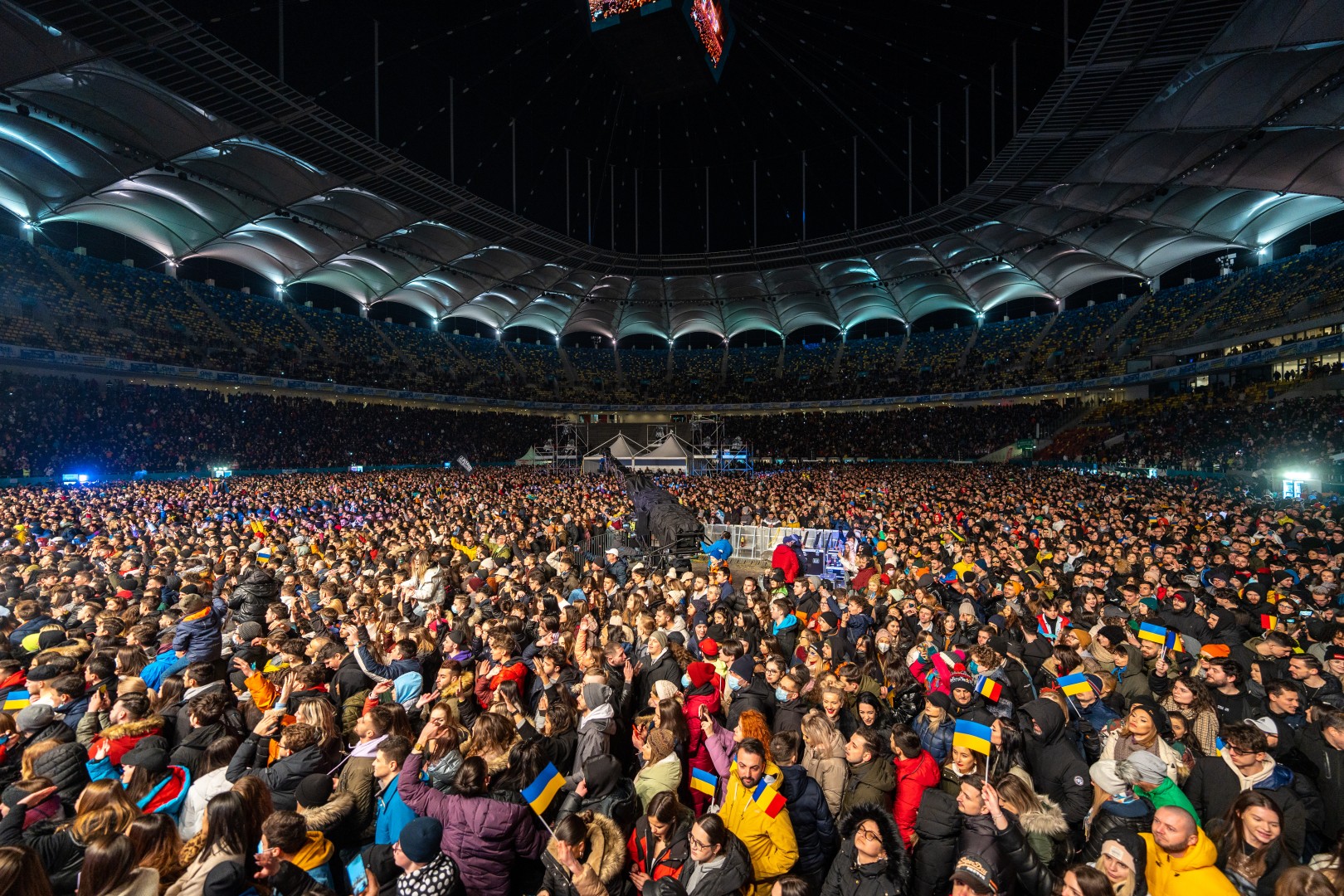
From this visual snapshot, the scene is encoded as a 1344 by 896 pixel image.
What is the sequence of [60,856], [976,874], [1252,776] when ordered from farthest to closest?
[1252,776] → [60,856] → [976,874]

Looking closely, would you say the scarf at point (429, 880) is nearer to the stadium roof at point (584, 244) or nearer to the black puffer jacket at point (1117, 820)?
the black puffer jacket at point (1117, 820)

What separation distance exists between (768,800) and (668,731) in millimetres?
786

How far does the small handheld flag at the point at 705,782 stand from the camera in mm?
3680

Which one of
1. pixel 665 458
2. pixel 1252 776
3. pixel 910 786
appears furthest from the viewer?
pixel 665 458

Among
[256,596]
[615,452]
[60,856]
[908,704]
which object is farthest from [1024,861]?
[615,452]

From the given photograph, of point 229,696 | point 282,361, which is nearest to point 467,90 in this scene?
point 282,361

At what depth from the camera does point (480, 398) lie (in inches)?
1842

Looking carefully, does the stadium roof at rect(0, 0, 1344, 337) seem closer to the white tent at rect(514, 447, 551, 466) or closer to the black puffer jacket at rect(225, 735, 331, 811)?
the white tent at rect(514, 447, 551, 466)

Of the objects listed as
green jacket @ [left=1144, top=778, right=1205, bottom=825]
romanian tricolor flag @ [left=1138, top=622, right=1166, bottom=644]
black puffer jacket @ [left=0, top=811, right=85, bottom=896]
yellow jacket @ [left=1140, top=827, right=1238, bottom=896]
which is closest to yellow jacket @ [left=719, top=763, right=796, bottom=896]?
yellow jacket @ [left=1140, top=827, right=1238, bottom=896]

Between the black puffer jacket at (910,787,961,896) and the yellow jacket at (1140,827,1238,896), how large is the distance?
79cm

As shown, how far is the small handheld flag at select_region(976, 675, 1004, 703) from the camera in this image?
173 inches

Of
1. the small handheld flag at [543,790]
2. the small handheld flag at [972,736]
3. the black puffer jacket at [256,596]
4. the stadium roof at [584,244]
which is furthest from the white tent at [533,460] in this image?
the small handheld flag at [972,736]

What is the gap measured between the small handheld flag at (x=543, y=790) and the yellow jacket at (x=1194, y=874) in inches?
111

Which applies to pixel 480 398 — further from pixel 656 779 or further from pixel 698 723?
pixel 656 779
